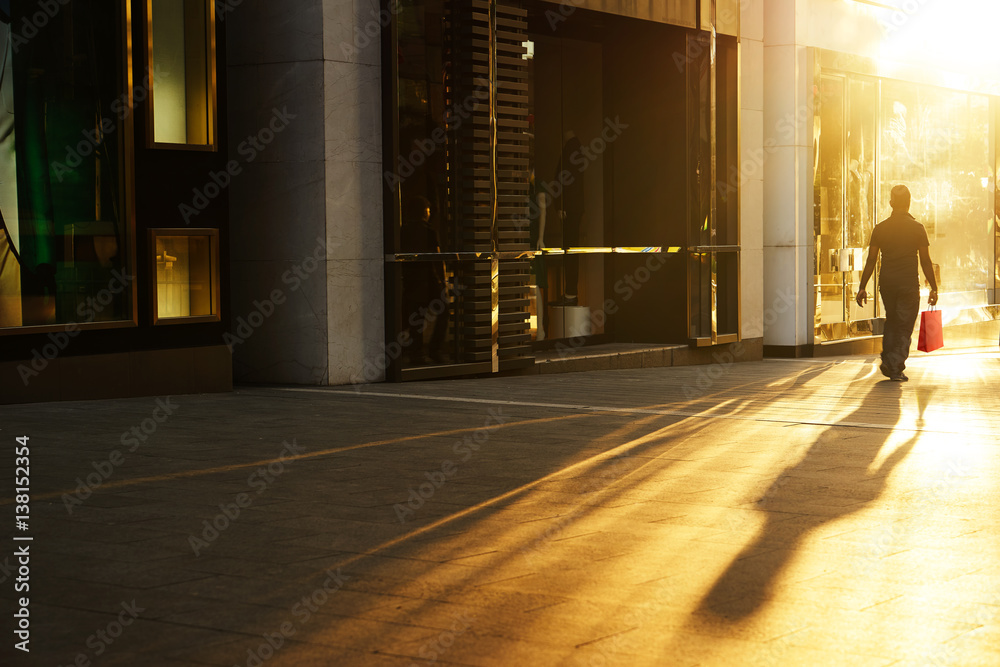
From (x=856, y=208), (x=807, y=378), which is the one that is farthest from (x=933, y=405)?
(x=856, y=208)

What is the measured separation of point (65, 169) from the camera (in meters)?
10.5

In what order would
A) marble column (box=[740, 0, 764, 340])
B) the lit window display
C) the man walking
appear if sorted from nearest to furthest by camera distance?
the man walking, marble column (box=[740, 0, 764, 340]), the lit window display

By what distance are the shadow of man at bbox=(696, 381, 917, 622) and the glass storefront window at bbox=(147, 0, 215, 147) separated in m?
5.81

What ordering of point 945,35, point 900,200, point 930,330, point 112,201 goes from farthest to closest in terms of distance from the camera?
1. point 945,35
2. point 930,330
3. point 900,200
4. point 112,201

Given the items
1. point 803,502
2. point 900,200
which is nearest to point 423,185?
point 900,200

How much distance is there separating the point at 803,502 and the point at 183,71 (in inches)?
277

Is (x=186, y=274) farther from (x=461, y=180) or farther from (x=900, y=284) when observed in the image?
(x=900, y=284)

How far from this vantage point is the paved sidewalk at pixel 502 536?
13.4 feet

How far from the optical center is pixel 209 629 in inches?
165

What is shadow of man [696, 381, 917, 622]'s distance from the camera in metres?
4.64

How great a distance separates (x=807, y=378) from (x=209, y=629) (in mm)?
10935

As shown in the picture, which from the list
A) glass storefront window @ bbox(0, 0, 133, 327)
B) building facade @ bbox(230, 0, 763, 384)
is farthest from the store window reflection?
glass storefront window @ bbox(0, 0, 133, 327)

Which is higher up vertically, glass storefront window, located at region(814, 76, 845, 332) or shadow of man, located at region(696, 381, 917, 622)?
glass storefront window, located at region(814, 76, 845, 332)

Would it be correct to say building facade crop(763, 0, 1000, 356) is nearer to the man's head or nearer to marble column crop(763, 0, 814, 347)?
marble column crop(763, 0, 814, 347)
